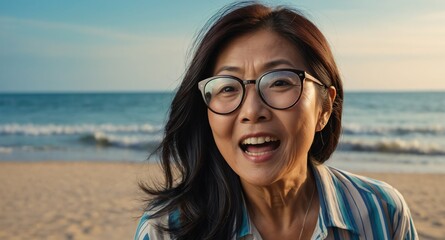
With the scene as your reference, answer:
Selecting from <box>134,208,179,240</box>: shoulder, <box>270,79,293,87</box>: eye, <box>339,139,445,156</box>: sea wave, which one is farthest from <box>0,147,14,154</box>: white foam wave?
<box>270,79,293,87</box>: eye

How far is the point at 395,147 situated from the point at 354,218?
1582cm

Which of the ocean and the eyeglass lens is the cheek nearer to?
the eyeglass lens

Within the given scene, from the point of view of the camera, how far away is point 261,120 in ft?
7.11

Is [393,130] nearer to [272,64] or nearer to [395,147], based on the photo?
[395,147]

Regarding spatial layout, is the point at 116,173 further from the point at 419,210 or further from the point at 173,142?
the point at 173,142

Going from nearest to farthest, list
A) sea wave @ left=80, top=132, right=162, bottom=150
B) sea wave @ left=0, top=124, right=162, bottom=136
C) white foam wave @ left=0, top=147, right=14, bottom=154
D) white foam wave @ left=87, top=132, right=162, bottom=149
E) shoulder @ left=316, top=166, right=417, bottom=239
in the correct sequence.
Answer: shoulder @ left=316, top=166, right=417, bottom=239 → white foam wave @ left=0, top=147, right=14, bottom=154 → sea wave @ left=80, top=132, right=162, bottom=150 → white foam wave @ left=87, top=132, right=162, bottom=149 → sea wave @ left=0, top=124, right=162, bottom=136

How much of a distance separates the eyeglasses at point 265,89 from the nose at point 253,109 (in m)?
0.02

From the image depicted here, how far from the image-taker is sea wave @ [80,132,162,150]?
62.6ft

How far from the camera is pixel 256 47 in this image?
225 cm

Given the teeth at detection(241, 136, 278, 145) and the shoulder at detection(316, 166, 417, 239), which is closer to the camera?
the teeth at detection(241, 136, 278, 145)

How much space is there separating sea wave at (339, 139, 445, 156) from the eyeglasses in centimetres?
1471

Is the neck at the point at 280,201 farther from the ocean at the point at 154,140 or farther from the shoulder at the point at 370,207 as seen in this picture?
the ocean at the point at 154,140

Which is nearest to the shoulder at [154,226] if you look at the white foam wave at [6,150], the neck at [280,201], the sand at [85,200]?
the neck at [280,201]

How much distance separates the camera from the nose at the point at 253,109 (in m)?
2.15
